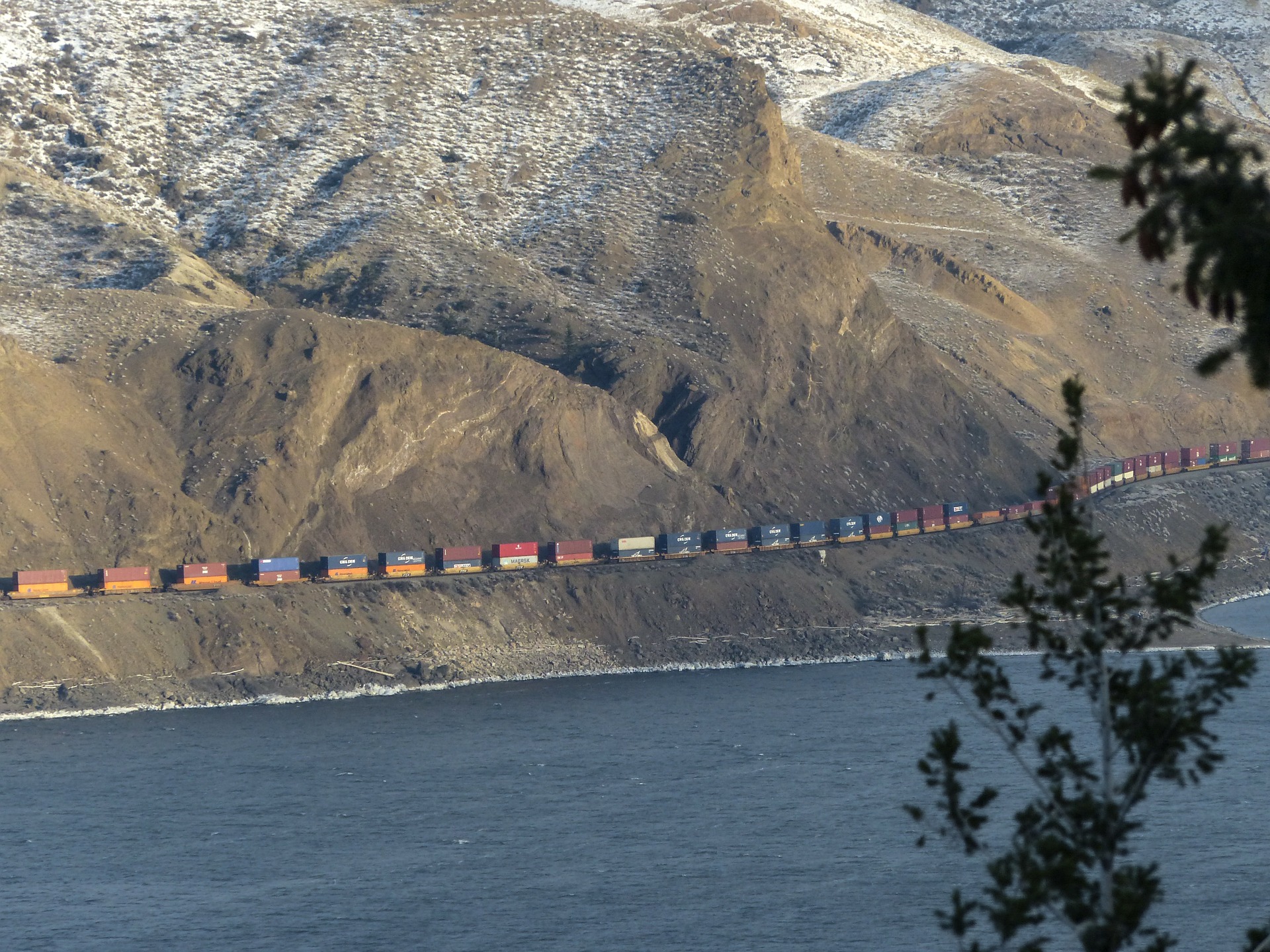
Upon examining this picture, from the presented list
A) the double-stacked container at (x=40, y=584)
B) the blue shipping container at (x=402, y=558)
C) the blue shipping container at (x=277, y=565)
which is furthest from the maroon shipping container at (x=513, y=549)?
the double-stacked container at (x=40, y=584)

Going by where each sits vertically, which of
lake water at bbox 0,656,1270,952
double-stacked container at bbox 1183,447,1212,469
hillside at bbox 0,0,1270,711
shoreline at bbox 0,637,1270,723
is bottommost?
shoreline at bbox 0,637,1270,723

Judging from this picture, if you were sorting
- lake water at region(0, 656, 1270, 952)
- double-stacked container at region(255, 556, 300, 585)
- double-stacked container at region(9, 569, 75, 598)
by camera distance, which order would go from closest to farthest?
lake water at region(0, 656, 1270, 952), double-stacked container at region(9, 569, 75, 598), double-stacked container at region(255, 556, 300, 585)

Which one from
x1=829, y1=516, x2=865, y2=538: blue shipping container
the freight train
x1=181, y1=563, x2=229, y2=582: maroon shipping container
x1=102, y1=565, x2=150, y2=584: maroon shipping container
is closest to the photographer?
x1=102, y1=565, x2=150, y2=584: maroon shipping container

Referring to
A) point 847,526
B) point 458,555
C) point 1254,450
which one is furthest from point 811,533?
point 1254,450

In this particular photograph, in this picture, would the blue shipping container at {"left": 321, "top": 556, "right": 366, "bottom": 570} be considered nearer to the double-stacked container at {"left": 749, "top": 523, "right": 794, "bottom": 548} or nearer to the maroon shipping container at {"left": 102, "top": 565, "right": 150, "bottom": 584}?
the maroon shipping container at {"left": 102, "top": 565, "right": 150, "bottom": 584}

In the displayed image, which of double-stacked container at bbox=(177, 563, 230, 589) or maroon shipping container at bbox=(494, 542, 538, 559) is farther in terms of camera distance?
maroon shipping container at bbox=(494, 542, 538, 559)

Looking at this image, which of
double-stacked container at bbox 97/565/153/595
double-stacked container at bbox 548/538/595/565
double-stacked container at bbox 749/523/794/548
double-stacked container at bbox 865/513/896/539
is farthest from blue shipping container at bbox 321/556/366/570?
double-stacked container at bbox 865/513/896/539

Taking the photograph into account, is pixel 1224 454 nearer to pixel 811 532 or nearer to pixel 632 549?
pixel 811 532
